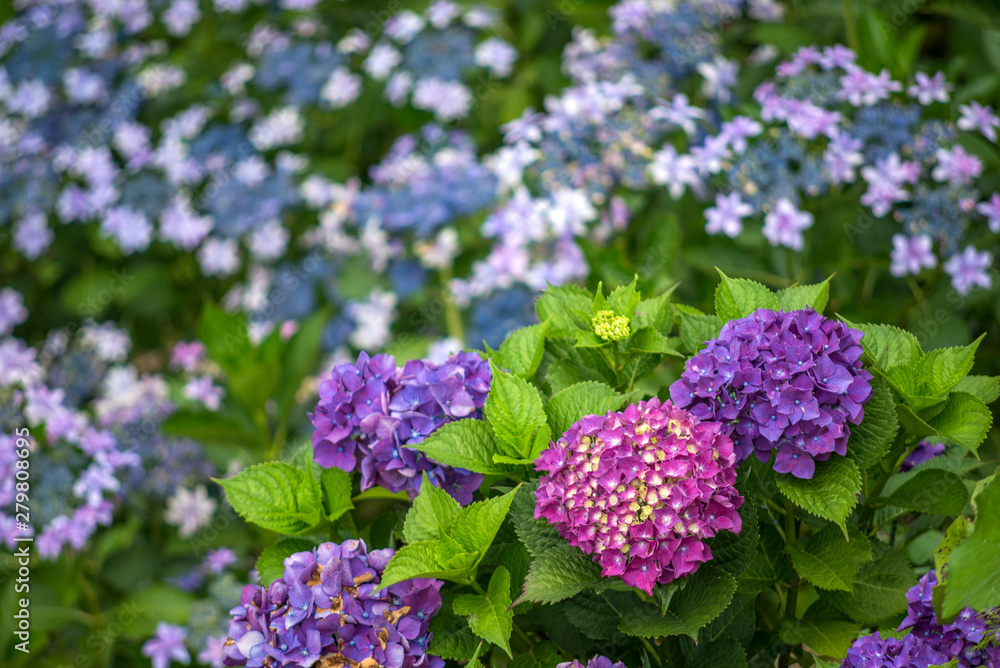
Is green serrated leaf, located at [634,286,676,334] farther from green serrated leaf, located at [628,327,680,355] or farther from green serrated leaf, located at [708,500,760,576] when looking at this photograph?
green serrated leaf, located at [708,500,760,576]

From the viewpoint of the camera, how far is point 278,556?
1.01m

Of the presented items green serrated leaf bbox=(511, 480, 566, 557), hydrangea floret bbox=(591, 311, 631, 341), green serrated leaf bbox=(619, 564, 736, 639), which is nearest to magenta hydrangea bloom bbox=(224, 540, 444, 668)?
green serrated leaf bbox=(511, 480, 566, 557)

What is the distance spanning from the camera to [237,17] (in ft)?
11.4

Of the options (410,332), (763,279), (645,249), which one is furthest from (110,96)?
(763,279)

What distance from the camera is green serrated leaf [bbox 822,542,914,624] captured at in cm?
92

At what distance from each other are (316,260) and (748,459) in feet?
7.14

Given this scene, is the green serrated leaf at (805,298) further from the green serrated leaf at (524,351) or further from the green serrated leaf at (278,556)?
the green serrated leaf at (278,556)

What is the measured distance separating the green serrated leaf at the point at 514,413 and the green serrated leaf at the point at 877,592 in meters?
0.40

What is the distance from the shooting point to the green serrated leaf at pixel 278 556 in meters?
0.99

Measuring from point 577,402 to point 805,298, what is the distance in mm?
299

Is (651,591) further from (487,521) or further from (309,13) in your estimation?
(309,13)

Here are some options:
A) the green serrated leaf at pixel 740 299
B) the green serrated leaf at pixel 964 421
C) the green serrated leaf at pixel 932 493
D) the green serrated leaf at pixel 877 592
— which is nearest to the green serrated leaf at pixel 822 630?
the green serrated leaf at pixel 877 592

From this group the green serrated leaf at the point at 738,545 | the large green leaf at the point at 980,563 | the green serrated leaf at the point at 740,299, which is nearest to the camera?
the large green leaf at the point at 980,563

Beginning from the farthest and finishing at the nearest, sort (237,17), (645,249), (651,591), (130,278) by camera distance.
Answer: (237,17)
(130,278)
(645,249)
(651,591)
